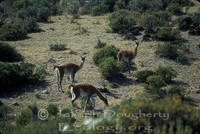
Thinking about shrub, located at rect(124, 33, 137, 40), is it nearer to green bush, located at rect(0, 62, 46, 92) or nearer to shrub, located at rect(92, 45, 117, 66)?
shrub, located at rect(92, 45, 117, 66)

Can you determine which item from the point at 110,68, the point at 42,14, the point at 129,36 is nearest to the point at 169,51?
the point at 129,36

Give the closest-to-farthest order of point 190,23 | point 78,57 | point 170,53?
point 170,53 < point 78,57 < point 190,23

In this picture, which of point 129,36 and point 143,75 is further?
point 129,36

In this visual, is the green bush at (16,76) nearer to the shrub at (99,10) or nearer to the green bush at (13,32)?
the green bush at (13,32)

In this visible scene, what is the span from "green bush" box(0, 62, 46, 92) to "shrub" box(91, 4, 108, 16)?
18.3 m

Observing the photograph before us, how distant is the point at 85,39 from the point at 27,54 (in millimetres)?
5838

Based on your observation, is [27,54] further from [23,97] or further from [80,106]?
[80,106]

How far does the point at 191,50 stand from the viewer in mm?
16812

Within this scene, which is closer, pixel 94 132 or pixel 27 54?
pixel 94 132

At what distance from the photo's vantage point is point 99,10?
29.8m

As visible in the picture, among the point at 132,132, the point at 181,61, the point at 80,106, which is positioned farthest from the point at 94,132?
the point at 181,61

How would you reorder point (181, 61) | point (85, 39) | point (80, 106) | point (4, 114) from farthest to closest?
point (85, 39) → point (181, 61) → point (80, 106) → point (4, 114)

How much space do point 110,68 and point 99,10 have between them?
62.1ft

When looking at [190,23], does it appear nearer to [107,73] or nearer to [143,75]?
[143,75]
